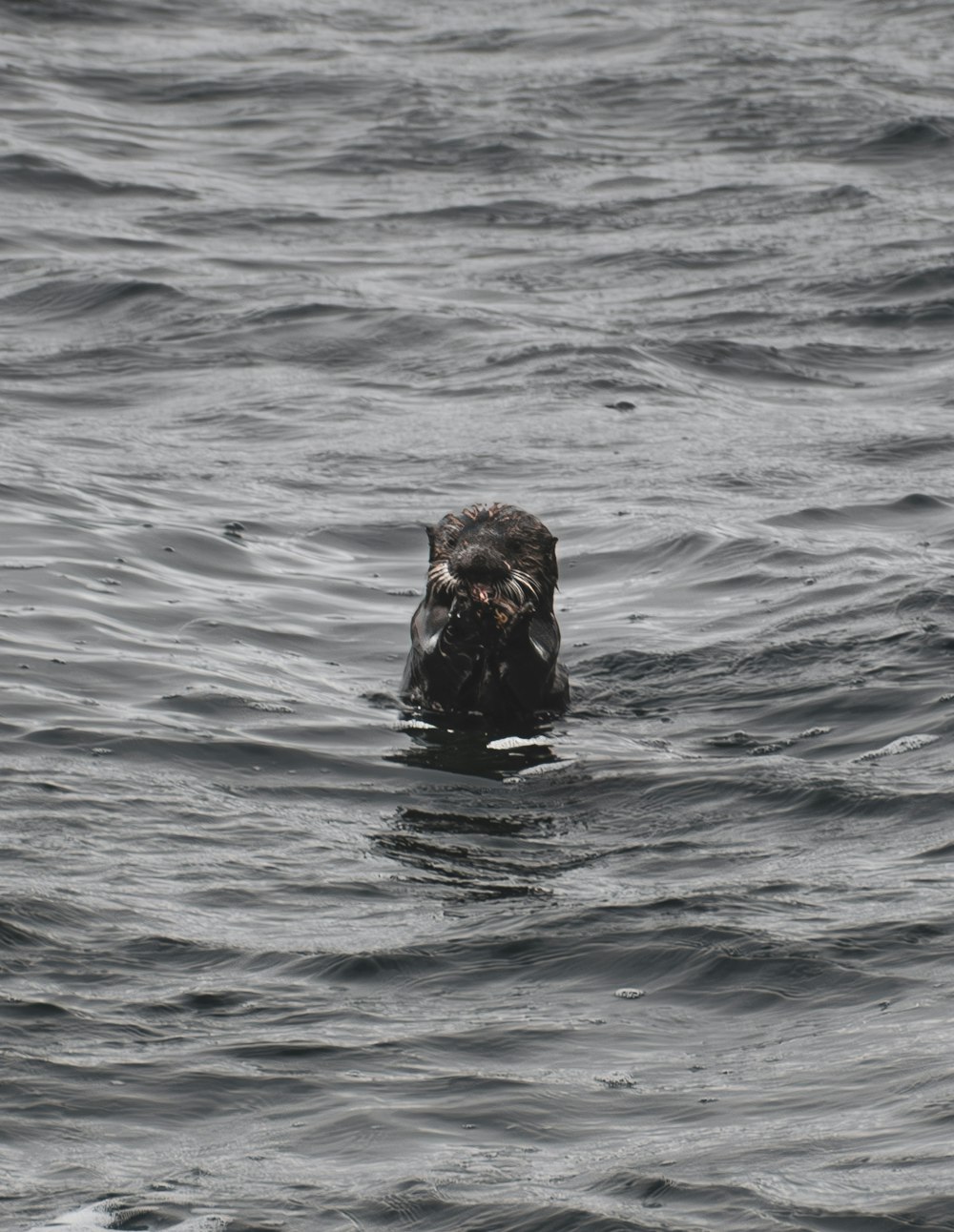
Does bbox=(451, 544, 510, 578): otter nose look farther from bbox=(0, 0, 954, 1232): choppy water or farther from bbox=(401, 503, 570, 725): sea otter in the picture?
bbox=(0, 0, 954, 1232): choppy water

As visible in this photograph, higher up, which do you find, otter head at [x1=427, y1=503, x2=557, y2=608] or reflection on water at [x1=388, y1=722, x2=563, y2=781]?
otter head at [x1=427, y1=503, x2=557, y2=608]

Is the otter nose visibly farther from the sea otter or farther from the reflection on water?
the reflection on water

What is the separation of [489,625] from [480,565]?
0.81ft

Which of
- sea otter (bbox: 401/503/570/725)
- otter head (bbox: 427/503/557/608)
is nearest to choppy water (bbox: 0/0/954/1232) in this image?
sea otter (bbox: 401/503/570/725)

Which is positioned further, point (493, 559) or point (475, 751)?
point (475, 751)

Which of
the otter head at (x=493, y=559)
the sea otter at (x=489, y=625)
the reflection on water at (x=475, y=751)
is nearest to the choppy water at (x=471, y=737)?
the reflection on water at (x=475, y=751)

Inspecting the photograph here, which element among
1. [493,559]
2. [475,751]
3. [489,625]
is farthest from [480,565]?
[475,751]

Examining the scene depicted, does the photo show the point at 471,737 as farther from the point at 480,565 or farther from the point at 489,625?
the point at 480,565

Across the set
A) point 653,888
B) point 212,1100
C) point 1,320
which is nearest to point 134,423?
point 1,320

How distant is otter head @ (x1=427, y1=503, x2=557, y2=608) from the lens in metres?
8.23

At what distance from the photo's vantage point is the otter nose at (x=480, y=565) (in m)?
8.23

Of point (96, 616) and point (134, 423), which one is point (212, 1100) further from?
point (134, 423)

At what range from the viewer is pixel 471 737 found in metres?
8.61

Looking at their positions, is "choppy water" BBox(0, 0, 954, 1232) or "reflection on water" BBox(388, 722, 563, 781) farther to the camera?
"reflection on water" BBox(388, 722, 563, 781)
